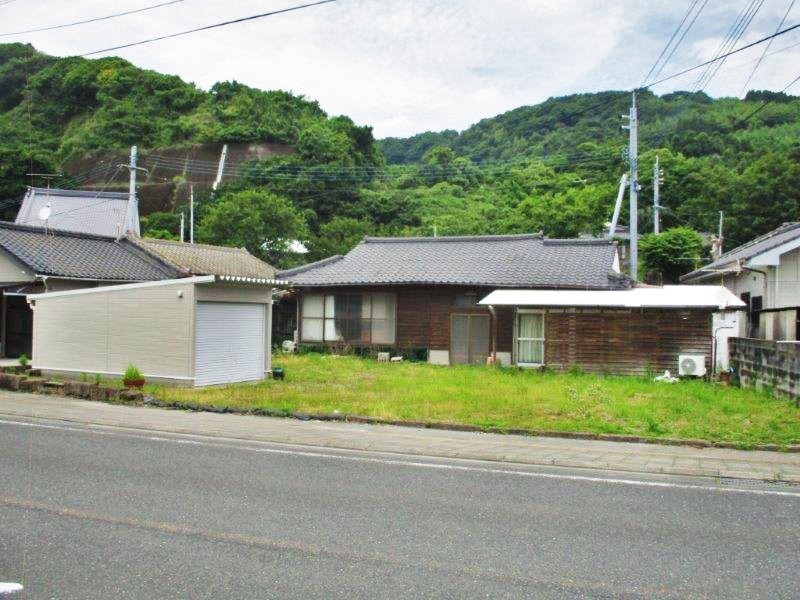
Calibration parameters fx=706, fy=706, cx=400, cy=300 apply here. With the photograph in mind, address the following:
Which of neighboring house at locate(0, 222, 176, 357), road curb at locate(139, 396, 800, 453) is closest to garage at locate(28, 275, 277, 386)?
road curb at locate(139, 396, 800, 453)

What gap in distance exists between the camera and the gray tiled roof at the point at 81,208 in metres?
38.1

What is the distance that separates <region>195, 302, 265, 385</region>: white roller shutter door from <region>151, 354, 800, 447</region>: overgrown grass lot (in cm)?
51

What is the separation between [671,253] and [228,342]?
2376cm

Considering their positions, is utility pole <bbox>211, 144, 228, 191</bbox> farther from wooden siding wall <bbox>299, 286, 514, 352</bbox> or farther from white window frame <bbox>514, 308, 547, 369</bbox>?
white window frame <bbox>514, 308, 547, 369</bbox>

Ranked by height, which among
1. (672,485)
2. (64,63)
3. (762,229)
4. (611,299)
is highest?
(64,63)

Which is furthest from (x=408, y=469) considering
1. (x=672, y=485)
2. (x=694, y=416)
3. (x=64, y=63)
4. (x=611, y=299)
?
(x=64, y=63)

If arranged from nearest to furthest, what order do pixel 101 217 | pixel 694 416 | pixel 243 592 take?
pixel 243 592, pixel 694 416, pixel 101 217

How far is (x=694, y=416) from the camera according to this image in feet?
40.9

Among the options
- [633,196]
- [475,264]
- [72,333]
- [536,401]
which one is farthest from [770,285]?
[72,333]

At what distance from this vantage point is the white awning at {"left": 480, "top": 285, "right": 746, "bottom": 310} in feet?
63.5

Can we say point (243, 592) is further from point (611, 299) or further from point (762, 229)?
point (762, 229)

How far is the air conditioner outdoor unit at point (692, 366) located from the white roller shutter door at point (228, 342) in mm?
11095

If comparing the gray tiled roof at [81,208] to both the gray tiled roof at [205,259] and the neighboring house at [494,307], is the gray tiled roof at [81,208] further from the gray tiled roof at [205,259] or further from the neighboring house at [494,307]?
the neighboring house at [494,307]

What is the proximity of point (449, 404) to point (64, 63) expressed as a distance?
6127 cm
